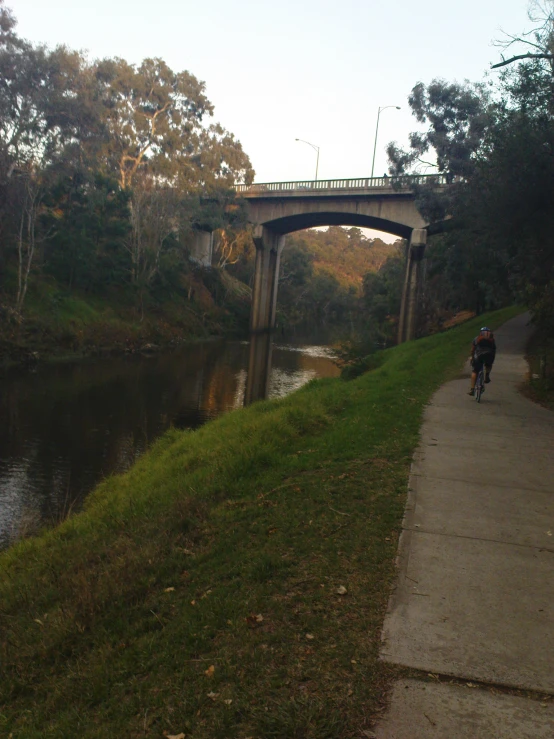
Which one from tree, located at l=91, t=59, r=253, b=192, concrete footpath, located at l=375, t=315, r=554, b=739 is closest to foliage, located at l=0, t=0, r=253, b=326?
tree, located at l=91, t=59, r=253, b=192

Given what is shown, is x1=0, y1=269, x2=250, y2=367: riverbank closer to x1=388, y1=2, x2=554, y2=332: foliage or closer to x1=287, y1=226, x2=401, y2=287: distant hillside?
x1=388, y1=2, x2=554, y2=332: foliage

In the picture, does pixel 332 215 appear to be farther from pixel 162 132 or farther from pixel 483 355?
pixel 483 355

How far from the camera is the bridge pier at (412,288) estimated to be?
4650 centimetres

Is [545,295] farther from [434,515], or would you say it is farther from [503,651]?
[503,651]

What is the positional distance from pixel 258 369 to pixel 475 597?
96.8ft

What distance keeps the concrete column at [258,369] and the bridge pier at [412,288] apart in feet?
30.8

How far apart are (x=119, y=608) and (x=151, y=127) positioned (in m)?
59.5

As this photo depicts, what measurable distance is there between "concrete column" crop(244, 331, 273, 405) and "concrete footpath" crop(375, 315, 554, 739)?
52.0 feet

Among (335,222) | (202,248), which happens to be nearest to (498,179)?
(335,222)

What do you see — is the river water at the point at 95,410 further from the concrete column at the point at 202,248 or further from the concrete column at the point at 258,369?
the concrete column at the point at 202,248

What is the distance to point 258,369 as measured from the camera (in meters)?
34.3

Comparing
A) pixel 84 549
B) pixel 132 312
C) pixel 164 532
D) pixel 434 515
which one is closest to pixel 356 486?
pixel 434 515

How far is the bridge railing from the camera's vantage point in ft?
128

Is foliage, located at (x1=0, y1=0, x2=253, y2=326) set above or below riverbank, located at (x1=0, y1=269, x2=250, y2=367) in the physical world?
above
